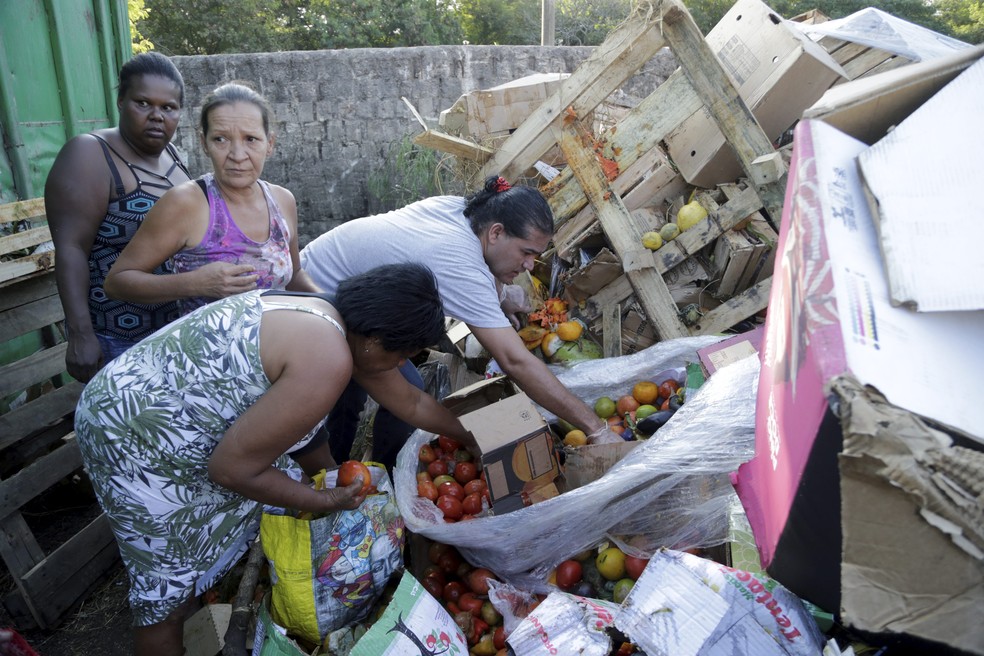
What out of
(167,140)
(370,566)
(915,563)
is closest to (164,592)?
(370,566)

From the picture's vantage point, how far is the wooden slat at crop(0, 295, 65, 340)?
2.77 metres

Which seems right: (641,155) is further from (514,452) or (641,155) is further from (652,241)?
(514,452)

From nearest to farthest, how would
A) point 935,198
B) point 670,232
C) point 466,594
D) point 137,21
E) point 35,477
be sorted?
point 935,198 → point 466,594 → point 35,477 → point 670,232 → point 137,21

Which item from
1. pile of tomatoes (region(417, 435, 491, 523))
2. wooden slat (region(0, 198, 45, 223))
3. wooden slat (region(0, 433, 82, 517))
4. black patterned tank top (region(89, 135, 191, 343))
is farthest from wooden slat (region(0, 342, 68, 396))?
pile of tomatoes (region(417, 435, 491, 523))

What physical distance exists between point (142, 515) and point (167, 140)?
1.45 meters

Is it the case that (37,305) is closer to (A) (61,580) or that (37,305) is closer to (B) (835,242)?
(A) (61,580)

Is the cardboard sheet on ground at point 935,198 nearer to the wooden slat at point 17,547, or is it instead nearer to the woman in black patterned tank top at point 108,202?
the woman in black patterned tank top at point 108,202

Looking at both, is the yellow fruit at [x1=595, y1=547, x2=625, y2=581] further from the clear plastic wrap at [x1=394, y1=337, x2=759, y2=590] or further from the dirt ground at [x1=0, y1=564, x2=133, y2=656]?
the dirt ground at [x1=0, y1=564, x2=133, y2=656]

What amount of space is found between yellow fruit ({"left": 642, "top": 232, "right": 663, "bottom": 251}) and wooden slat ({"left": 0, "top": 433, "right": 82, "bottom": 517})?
9.16 feet

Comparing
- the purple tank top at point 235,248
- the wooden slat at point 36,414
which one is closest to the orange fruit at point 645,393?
the purple tank top at point 235,248

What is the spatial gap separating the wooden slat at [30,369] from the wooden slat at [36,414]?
101mm

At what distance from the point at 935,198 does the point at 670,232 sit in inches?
102

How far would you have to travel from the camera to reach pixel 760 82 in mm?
3547

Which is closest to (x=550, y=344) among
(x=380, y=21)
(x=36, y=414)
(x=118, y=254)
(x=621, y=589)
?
(x=621, y=589)
